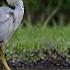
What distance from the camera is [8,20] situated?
19.9 ft

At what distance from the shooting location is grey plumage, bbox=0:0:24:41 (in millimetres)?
6008

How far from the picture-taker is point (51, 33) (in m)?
10.5

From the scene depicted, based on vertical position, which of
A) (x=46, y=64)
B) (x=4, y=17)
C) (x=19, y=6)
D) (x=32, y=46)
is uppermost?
(x=19, y=6)

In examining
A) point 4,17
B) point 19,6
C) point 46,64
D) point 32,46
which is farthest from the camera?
point 32,46

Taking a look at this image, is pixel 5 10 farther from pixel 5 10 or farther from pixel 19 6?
pixel 19 6

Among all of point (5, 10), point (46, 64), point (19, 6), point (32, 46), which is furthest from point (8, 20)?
point (32, 46)

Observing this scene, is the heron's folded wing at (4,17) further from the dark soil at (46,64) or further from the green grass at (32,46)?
the green grass at (32,46)

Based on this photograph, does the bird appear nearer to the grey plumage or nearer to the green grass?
the grey plumage

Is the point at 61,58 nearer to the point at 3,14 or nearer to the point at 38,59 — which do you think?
the point at 38,59

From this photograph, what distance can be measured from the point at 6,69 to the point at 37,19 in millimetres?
11272

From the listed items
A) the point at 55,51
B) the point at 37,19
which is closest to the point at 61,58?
the point at 55,51

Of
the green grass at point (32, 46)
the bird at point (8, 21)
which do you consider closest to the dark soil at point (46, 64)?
the green grass at point (32, 46)

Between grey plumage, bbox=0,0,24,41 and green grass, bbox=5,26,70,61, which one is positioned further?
green grass, bbox=5,26,70,61

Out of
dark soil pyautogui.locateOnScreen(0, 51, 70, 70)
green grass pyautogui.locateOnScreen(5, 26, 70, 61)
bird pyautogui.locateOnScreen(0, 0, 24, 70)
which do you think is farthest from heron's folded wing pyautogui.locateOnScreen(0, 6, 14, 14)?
green grass pyautogui.locateOnScreen(5, 26, 70, 61)
